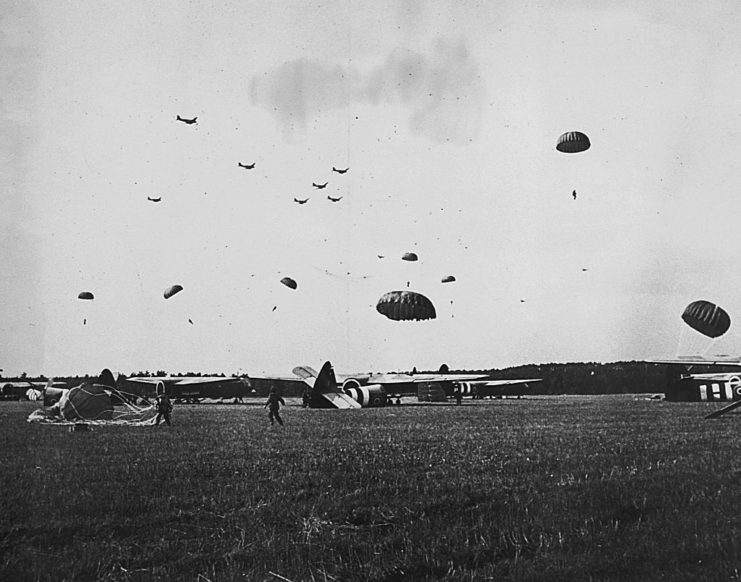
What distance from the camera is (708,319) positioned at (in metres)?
32.1

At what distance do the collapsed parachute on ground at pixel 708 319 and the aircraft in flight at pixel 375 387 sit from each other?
56.5ft

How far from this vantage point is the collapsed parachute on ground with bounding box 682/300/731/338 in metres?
32.1

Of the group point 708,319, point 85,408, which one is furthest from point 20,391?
point 708,319

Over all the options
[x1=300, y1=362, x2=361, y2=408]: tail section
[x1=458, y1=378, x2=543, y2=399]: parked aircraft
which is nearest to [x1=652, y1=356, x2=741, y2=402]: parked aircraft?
[x1=300, y1=362, x2=361, y2=408]: tail section

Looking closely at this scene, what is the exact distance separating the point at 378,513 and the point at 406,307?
28.3 meters

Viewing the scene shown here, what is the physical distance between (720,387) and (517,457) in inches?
1269

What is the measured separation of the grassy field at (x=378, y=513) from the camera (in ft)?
23.0

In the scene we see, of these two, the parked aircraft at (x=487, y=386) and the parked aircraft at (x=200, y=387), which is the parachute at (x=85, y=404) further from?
the parked aircraft at (x=487, y=386)

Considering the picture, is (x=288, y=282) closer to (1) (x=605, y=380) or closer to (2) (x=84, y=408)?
(2) (x=84, y=408)

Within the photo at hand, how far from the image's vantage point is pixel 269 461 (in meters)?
13.6

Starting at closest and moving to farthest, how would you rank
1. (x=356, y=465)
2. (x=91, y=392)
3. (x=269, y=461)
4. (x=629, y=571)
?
(x=629, y=571)
(x=356, y=465)
(x=269, y=461)
(x=91, y=392)

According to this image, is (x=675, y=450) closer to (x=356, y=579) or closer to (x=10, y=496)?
(x=356, y=579)

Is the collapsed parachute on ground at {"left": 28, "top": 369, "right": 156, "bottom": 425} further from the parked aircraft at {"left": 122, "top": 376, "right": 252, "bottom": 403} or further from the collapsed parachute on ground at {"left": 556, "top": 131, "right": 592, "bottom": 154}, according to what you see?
the parked aircraft at {"left": 122, "top": 376, "right": 252, "bottom": 403}

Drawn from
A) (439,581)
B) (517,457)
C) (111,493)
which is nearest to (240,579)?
(439,581)
